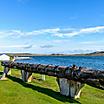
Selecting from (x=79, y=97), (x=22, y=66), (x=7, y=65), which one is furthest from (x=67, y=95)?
(x=7, y=65)

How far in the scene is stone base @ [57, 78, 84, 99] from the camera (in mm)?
16734

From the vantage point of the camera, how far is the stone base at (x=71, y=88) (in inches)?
659

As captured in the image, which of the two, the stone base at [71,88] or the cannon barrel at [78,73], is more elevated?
the cannon barrel at [78,73]

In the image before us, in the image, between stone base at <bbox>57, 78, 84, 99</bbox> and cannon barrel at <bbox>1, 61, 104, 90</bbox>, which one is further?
stone base at <bbox>57, 78, 84, 99</bbox>

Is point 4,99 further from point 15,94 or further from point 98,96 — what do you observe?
point 98,96

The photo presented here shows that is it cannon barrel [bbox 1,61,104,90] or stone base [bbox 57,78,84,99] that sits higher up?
cannon barrel [bbox 1,61,104,90]

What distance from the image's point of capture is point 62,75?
55.9ft

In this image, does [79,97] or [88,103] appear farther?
[79,97]

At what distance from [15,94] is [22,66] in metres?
7.10

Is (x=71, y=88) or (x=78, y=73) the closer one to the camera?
(x=78, y=73)

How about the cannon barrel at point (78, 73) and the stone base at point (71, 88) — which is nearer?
the cannon barrel at point (78, 73)

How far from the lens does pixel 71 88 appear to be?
17.0 m

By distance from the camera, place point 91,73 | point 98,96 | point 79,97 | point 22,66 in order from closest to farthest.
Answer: point 91,73 → point 79,97 → point 98,96 → point 22,66

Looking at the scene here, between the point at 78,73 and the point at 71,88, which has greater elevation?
the point at 78,73
